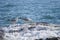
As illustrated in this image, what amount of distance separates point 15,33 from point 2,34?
0.57m

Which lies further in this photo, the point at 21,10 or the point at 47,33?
the point at 21,10

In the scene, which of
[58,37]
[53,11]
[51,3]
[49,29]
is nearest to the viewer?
[58,37]

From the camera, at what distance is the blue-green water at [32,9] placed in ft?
51.1

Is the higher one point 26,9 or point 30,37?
point 26,9

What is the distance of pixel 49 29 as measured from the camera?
402 inches

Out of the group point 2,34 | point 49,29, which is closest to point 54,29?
point 49,29

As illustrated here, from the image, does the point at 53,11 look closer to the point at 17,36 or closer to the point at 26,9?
the point at 26,9

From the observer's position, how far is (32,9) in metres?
17.9

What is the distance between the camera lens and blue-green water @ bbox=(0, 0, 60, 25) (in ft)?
51.1

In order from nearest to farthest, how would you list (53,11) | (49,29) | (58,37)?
1. (58,37)
2. (49,29)
3. (53,11)

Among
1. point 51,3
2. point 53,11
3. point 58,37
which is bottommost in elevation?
point 58,37

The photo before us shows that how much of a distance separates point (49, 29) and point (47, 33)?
0.70 metres

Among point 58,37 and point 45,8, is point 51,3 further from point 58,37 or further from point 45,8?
point 58,37

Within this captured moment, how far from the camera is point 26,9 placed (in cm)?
1798
